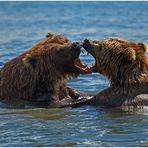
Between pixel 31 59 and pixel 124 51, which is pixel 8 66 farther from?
pixel 124 51

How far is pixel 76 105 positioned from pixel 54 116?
719 mm

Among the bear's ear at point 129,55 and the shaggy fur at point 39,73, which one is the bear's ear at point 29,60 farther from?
the bear's ear at point 129,55

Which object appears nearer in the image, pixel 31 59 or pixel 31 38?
pixel 31 59

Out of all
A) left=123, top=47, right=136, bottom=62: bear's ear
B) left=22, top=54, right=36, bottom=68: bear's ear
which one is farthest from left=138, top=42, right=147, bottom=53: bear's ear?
left=22, top=54, right=36, bottom=68: bear's ear

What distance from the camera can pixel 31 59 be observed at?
10758 millimetres

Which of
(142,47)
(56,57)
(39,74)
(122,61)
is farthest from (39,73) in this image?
(142,47)

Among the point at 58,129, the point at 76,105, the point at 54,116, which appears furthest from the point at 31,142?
the point at 76,105

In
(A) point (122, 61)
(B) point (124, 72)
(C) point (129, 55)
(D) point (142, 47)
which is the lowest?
(B) point (124, 72)

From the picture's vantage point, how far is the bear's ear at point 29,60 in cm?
1070

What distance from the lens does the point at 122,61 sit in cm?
1025

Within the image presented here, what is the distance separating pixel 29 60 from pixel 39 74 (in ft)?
1.03

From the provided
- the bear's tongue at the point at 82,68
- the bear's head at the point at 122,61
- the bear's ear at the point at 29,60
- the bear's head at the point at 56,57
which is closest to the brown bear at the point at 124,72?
the bear's head at the point at 122,61

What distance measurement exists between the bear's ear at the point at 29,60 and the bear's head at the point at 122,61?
120 cm

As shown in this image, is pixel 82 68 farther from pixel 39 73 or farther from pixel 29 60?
pixel 29 60
